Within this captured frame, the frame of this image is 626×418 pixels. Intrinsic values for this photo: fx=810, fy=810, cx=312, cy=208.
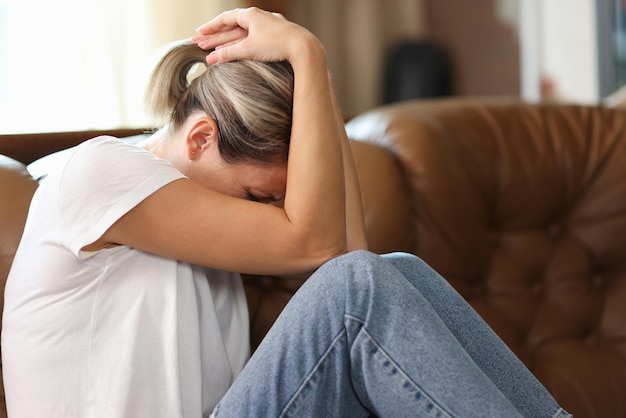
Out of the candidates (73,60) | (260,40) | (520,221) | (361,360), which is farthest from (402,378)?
(73,60)

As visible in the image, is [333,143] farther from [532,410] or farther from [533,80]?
[533,80]

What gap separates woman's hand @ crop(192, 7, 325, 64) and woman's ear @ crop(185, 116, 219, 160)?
0.10 m

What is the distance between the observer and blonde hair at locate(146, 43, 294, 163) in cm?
121

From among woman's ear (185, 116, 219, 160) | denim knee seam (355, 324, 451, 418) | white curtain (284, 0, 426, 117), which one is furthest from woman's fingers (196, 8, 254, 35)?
white curtain (284, 0, 426, 117)

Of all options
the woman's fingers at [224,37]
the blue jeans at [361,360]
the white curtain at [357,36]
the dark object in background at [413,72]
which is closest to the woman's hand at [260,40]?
the woman's fingers at [224,37]

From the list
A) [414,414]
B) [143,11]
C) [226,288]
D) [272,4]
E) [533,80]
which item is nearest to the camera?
[414,414]

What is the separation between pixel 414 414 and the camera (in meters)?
1.08

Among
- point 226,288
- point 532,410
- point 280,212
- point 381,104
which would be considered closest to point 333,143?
point 280,212

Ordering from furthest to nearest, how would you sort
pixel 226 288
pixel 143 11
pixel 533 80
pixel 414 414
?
pixel 533 80, pixel 143 11, pixel 226 288, pixel 414 414

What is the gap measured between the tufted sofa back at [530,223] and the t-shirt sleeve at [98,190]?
2.10 ft

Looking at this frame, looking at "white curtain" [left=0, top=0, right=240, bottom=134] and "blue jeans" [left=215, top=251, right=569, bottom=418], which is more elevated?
"white curtain" [left=0, top=0, right=240, bottom=134]

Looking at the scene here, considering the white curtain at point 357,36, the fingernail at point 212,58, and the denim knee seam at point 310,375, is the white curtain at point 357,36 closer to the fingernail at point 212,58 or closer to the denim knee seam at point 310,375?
the fingernail at point 212,58

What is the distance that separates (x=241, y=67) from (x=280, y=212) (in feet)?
0.76

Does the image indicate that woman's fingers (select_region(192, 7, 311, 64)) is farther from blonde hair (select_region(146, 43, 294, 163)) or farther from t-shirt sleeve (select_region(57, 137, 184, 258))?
t-shirt sleeve (select_region(57, 137, 184, 258))
